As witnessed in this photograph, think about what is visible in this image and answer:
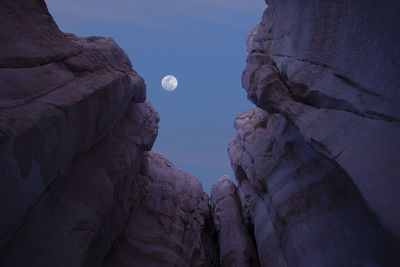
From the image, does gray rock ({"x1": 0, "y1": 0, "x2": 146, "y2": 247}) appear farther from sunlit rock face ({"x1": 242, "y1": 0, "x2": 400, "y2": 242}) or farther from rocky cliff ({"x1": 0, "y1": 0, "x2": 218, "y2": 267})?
sunlit rock face ({"x1": 242, "y1": 0, "x2": 400, "y2": 242})

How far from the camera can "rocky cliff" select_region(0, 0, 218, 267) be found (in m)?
4.32

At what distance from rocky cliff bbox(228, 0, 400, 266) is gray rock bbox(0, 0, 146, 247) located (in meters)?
5.04

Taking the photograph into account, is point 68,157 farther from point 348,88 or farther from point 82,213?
point 348,88

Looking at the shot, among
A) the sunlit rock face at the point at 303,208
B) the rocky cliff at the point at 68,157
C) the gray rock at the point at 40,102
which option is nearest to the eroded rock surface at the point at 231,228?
the sunlit rock face at the point at 303,208

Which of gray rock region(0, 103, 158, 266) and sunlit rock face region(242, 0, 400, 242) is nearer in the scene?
sunlit rock face region(242, 0, 400, 242)

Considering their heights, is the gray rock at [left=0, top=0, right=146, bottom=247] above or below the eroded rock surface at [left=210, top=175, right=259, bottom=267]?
above

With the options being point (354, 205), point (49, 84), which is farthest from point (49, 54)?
point (354, 205)

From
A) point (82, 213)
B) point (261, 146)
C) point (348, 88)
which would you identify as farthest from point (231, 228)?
point (348, 88)

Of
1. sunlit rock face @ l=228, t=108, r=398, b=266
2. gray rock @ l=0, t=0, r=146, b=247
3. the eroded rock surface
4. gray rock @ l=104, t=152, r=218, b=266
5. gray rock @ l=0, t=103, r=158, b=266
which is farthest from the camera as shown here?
the eroded rock surface

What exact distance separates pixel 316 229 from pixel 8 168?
6.98m

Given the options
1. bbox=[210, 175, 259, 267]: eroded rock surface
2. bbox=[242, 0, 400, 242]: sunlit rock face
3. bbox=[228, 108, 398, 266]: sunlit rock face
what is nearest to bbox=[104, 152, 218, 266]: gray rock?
bbox=[210, 175, 259, 267]: eroded rock surface

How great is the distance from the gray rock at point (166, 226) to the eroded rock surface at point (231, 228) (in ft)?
2.40

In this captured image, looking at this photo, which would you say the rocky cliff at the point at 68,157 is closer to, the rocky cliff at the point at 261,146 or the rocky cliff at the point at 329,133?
the rocky cliff at the point at 261,146

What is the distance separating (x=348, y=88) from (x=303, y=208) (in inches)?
144
